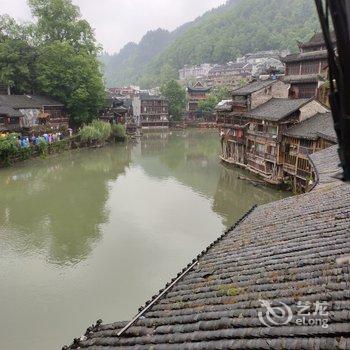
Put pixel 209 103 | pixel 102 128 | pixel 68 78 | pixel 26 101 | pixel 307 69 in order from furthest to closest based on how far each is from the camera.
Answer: pixel 209 103 → pixel 102 128 → pixel 68 78 → pixel 26 101 → pixel 307 69

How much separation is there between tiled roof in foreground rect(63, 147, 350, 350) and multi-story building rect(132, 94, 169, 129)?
240 ft

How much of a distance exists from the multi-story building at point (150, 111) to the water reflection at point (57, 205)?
127 feet

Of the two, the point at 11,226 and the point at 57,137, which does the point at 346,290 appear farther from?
the point at 57,137

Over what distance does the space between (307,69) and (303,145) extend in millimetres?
16599

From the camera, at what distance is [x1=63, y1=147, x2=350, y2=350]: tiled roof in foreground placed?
4094 millimetres

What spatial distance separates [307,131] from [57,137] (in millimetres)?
33442

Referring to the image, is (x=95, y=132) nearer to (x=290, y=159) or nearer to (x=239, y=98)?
(x=239, y=98)

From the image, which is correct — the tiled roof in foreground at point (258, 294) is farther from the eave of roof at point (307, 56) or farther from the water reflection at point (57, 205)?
the eave of roof at point (307, 56)

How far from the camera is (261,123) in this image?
34.1m

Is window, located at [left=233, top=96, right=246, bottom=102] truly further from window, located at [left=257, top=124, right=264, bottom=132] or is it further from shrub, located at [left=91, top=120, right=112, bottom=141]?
shrub, located at [left=91, top=120, right=112, bottom=141]

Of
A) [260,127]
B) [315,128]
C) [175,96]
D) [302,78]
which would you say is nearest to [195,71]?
[175,96]

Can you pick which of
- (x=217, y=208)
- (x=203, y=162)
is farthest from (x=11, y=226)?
(x=203, y=162)

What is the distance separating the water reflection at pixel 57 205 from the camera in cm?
1986

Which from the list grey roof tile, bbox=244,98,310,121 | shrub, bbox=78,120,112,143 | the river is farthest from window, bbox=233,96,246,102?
shrub, bbox=78,120,112,143
